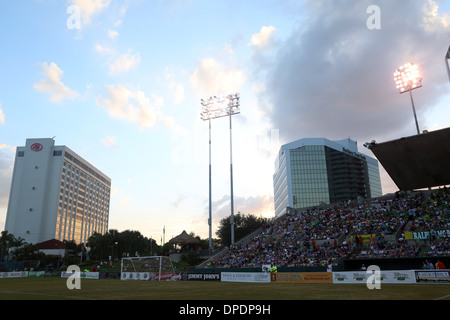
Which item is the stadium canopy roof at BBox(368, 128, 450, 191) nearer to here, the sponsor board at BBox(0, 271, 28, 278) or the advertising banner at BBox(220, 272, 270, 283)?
the advertising banner at BBox(220, 272, 270, 283)

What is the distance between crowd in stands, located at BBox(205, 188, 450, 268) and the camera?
3681 centimetres

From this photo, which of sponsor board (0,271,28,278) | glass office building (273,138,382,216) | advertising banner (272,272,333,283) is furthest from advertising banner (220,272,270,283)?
glass office building (273,138,382,216)

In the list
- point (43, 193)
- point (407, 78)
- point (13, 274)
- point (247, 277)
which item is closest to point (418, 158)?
point (407, 78)

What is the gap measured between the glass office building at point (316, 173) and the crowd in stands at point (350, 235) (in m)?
96.7

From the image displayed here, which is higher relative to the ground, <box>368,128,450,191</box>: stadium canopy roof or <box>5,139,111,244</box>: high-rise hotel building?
<box>5,139,111,244</box>: high-rise hotel building

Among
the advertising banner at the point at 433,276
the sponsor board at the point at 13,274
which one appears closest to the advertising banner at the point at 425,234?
the advertising banner at the point at 433,276

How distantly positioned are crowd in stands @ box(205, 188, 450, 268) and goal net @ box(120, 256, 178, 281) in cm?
916

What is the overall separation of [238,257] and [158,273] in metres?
13.0

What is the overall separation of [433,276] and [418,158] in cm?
934

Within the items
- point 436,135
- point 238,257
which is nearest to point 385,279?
point 436,135

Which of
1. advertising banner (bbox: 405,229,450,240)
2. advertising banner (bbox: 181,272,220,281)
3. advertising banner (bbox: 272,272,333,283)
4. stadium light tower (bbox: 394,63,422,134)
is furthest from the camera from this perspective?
advertising banner (bbox: 181,272,220,281)

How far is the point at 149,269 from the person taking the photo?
151 feet

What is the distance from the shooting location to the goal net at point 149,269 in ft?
145
